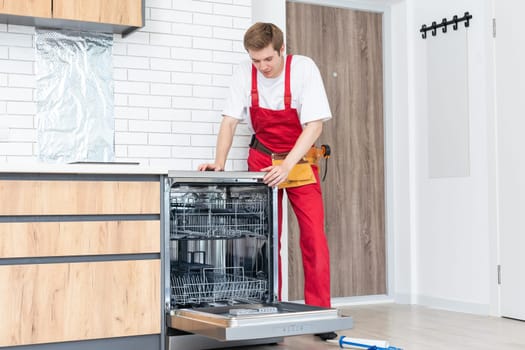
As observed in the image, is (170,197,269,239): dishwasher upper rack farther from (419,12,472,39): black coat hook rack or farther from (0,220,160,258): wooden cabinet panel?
(419,12,472,39): black coat hook rack

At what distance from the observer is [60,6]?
3775 mm

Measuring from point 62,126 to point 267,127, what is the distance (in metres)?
1.11

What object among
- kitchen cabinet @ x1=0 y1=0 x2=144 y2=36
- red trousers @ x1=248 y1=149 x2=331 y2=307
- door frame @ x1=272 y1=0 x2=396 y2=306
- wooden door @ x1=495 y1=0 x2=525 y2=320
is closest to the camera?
kitchen cabinet @ x1=0 y1=0 x2=144 y2=36

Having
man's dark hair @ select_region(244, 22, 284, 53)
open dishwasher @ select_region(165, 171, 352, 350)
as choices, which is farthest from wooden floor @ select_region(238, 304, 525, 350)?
man's dark hair @ select_region(244, 22, 284, 53)

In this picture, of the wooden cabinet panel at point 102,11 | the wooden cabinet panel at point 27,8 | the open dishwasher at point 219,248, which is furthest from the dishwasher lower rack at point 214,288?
the wooden cabinet panel at point 27,8

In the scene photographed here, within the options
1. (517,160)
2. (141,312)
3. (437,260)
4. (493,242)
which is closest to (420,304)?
(437,260)

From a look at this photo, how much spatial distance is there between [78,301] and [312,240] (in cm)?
127

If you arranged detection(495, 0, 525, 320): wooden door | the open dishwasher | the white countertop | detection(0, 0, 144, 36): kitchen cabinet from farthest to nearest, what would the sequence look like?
detection(495, 0, 525, 320): wooden door, detection(0, 0, 144, 36): kitchen cabinet, the open dishwasher, the white countertop

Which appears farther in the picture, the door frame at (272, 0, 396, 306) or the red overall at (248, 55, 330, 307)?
the door frame at (272, 0, 396, 306)

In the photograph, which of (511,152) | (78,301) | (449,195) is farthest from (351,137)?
(78,301)

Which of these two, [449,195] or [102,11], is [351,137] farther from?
[102,11]

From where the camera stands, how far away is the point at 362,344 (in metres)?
3.62

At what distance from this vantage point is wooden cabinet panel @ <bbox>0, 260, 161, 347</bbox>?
3.08 m

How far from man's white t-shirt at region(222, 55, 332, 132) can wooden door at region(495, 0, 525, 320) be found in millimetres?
1434
